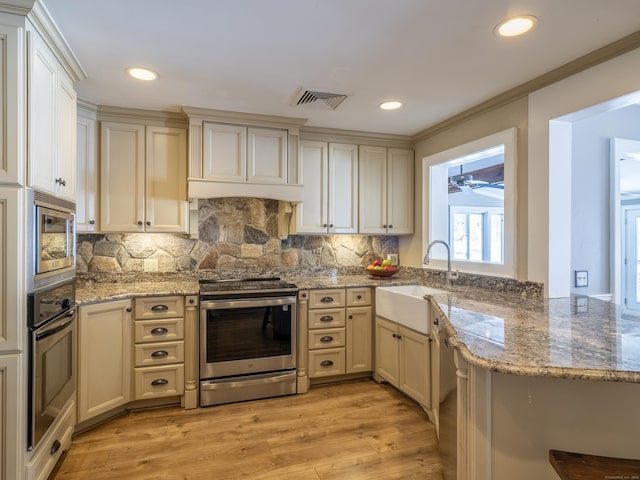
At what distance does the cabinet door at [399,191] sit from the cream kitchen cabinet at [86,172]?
8.77ft

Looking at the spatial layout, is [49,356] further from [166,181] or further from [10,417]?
[166,181]

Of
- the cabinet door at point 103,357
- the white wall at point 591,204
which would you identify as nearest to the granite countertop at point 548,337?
the white wall at point 591,204

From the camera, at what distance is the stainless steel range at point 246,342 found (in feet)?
9.14

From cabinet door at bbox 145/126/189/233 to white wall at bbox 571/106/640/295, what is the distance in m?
3.05

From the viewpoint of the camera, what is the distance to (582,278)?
256 cm

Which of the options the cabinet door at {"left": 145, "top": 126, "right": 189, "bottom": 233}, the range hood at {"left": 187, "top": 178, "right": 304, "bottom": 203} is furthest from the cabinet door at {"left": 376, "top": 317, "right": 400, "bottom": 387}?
the cabinet door at {"left": 145, "top": 126, "right": 189, "bottom": 233}

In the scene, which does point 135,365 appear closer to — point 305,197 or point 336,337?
point 336,337

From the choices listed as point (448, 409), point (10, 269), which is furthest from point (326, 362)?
point (10, 269)

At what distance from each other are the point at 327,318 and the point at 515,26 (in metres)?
2.41

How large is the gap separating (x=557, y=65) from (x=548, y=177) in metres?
0.67

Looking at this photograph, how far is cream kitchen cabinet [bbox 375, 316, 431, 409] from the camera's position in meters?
2.58

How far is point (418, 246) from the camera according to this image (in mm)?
3705

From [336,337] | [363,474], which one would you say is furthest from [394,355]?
[363,474]

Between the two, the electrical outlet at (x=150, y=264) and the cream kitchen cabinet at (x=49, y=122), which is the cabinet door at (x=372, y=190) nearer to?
the electrical outlet at (x=150, y=264)
